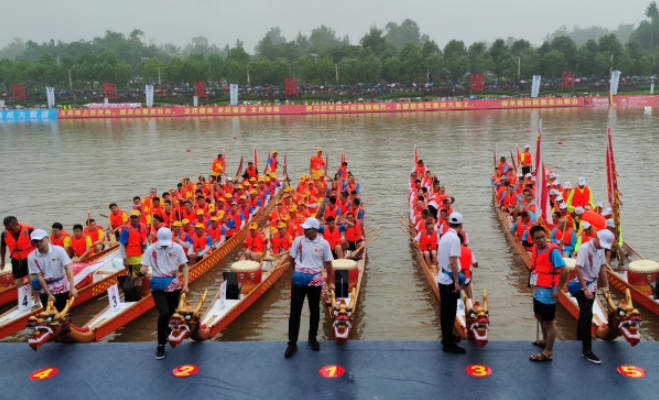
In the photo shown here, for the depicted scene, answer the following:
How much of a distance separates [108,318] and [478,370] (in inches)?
230

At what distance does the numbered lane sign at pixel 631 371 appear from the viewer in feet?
19.2

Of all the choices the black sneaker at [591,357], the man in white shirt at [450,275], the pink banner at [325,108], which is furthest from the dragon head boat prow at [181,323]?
the pink banner at [325,108]

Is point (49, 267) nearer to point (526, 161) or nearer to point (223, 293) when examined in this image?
point (223, 293)

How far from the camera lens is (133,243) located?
9.79m

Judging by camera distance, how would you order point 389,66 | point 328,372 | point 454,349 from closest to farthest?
1. point 328,372
2. point 454,349
3. point 389,66

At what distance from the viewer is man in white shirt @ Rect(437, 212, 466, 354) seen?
20.2 feet

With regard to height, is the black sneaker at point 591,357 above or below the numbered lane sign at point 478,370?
above

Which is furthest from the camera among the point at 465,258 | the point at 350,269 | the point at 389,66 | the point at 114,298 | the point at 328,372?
the point at 389,66

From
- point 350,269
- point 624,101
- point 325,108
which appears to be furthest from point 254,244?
point 624,101

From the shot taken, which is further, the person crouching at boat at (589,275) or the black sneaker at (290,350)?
the black sneaker at (290,350)

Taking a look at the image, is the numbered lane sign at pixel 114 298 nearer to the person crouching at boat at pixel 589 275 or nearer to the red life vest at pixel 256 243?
the red life vest at pixel 256 243

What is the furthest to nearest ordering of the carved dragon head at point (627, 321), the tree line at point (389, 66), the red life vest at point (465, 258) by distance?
the tree line at point (389, 66) < the red life vest at point (465, 258) < the carved dragon head at point (627, 321)

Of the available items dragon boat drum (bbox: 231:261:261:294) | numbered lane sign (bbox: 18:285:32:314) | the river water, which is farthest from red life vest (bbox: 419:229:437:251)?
numbered lane sign (bbox: 18:285:32:314)

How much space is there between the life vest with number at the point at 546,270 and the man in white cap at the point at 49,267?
596cm
